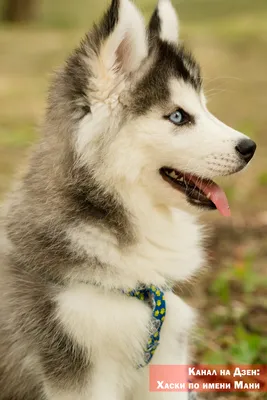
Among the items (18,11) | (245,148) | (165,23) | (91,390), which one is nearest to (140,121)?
(245,148)

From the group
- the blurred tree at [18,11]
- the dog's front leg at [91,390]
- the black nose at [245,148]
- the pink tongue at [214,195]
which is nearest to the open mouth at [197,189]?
the pink tongue at [214,195]

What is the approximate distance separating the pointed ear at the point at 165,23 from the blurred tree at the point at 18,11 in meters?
12.2

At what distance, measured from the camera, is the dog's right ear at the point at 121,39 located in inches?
97.6

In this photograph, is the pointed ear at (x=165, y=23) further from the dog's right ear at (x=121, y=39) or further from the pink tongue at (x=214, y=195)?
the pink tongue at (x=214, y=195)

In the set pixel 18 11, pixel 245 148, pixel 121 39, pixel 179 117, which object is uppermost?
pixel 18 11

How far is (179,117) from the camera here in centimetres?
261

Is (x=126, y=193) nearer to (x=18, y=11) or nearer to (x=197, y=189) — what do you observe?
(x=197, y=189)

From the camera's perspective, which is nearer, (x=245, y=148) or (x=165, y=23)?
(x=245, y=148)

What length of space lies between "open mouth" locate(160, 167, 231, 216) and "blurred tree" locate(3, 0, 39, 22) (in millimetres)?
12620

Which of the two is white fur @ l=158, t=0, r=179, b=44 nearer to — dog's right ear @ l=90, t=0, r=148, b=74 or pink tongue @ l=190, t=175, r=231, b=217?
dog's right ear @ l=90, t=0, r=148, b=74

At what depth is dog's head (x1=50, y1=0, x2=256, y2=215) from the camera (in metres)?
2.54

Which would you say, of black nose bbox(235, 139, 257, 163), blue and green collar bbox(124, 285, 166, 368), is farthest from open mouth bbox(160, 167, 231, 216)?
blue and green collar bbox(124, 285, 166, 368)

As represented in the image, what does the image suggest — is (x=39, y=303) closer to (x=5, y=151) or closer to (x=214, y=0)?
(x=5, y=151)

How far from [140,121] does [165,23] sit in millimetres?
528
